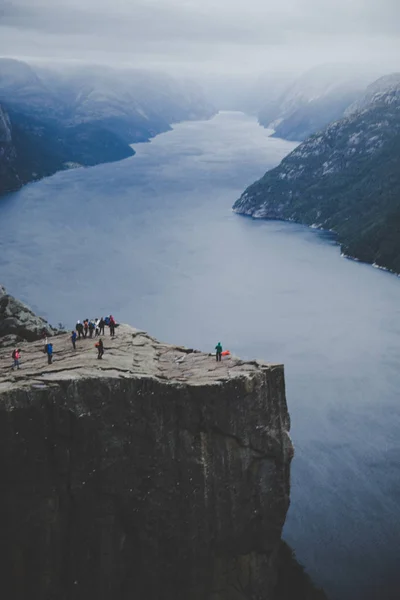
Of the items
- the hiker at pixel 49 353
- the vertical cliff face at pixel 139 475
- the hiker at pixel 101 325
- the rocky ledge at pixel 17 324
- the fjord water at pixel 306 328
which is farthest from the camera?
the rocky ledge at pixel 17 324

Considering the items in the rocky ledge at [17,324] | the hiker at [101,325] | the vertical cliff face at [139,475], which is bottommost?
the vertical cliff face at [139,475]

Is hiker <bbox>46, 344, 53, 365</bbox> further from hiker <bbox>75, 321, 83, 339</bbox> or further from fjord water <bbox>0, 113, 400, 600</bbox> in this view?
fjord water <bbox>0, 113, 400, 600</bbox>

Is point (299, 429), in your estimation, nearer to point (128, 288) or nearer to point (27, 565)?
point (27, 565)

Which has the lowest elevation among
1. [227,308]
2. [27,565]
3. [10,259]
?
[27,565]

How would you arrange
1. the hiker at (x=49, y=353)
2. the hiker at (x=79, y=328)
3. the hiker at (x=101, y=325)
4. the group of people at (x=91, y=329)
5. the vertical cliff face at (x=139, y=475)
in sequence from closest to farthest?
the vertical cliff face at (x=139, y=475)
the hiker at (x=49, y=353)
the hiker at (x=79, y=328)
the group of people at (x=91, y=329)
the hiker at (x=101, y=325)

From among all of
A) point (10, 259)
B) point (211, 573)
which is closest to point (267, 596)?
point (211, 573)

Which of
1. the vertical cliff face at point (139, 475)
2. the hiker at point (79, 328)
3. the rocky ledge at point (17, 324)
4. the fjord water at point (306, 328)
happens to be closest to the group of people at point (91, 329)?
the hiker at point (79, 328)

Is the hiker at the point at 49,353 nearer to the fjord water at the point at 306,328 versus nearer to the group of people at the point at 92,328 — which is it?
the group of people at the point at 92,328

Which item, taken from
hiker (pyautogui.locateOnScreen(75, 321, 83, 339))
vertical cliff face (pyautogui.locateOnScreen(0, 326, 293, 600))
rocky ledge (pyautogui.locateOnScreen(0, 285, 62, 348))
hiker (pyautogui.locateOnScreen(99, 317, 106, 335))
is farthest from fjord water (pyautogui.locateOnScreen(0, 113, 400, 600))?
rocky ledge (pyautogui.locateOnScreen(0, 285, 62, 348))
